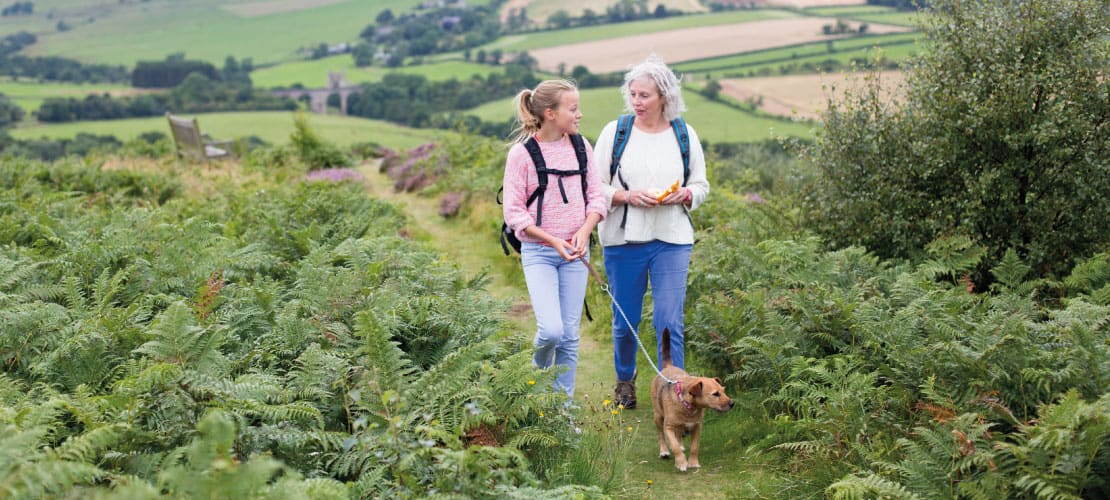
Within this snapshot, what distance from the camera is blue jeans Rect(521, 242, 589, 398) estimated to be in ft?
19.4

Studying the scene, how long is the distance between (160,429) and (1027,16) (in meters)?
8.56

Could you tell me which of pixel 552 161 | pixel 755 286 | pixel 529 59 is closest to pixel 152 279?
pixel 552 161

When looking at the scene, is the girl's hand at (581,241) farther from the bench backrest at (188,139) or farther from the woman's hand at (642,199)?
the bench backrest at (188,139)

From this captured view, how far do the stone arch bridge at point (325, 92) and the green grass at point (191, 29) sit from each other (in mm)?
17057

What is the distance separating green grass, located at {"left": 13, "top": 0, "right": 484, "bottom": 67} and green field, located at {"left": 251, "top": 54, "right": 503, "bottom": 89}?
6211 millimetres

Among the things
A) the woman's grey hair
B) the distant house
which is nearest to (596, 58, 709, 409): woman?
the woman's grey hair

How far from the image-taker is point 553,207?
599 cm

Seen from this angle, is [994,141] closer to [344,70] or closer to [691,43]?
[691,43]

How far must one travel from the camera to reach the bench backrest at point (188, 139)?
19.5m

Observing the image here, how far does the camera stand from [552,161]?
600 centimetres

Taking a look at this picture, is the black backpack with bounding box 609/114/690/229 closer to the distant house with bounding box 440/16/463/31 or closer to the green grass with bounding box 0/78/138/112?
the green grass with bounding box 0/78/138/112

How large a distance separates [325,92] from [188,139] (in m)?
31.7

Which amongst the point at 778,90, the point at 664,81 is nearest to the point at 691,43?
the point at 778,90

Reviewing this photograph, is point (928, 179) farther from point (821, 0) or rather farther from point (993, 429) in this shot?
point (821, 0)
